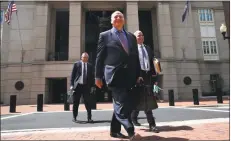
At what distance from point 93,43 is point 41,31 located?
615 cm

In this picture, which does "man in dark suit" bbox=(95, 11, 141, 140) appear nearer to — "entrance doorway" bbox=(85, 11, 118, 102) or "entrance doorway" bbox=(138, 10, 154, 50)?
"entrance doorway" bbox=(85, 11, 118, 102)

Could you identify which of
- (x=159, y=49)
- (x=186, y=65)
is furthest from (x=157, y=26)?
(x=186, y=65)

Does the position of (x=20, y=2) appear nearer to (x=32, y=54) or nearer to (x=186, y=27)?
(x=32, y=54)

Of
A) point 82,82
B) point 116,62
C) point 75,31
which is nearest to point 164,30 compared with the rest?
point 75,31

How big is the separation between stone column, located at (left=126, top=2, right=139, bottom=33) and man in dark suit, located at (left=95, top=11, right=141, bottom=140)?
19302 millimetres

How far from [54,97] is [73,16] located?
30.2 ft

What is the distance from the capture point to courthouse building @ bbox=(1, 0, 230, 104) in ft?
70.2

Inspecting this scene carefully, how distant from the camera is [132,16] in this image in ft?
74.4

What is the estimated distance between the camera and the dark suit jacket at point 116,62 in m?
3.19

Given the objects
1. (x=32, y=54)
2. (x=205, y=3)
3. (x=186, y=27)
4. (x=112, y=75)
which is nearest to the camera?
(x=112, y=75)

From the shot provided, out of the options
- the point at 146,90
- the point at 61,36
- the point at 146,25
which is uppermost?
the point at 146,25

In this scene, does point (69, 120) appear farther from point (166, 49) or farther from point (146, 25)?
point (146, 25)

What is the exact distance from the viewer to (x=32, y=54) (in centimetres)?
2220

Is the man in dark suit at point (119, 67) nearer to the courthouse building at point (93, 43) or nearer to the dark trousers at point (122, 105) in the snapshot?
the dark trousers at point (122, 105)
